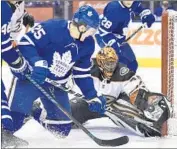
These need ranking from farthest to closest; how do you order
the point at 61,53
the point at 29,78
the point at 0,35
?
the point at 61,53
the point at 29,78
the point at 0,35

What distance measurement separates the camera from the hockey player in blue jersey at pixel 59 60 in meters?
2.38

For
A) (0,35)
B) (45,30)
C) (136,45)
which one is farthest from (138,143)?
(136,45)

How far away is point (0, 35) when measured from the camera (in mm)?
2066

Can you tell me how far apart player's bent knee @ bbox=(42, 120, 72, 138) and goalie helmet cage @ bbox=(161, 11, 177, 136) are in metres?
0.46

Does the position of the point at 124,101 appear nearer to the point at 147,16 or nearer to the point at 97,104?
the point at 97,104

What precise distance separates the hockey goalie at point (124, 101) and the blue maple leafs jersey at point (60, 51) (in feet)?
Answer: 0.75

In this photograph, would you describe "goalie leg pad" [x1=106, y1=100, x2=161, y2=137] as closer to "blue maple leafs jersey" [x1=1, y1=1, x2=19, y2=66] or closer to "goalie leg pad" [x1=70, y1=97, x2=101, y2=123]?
"goalie leg pad" [x1=70, y1=97, x2=101, y2=123]

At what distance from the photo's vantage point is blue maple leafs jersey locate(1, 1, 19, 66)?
2.14 meters

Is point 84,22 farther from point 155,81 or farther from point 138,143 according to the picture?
point 155,81

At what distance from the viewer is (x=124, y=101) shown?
9.43 ft

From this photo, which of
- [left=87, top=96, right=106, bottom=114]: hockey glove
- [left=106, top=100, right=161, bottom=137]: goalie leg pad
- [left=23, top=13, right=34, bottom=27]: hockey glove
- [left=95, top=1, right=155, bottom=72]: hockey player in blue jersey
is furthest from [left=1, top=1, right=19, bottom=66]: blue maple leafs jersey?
[left=95, top=1, right=155, bottom=72]: hockey player in blue jersey

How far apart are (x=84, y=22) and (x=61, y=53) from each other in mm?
209

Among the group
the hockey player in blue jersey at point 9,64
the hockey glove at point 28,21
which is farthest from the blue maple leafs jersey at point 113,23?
the hockey player in blue jersey at point 9,64

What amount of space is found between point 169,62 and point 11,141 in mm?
887
